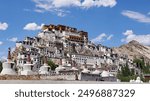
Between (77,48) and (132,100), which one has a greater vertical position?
(77,48)

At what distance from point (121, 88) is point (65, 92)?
0.53 m

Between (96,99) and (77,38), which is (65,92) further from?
(77,38)

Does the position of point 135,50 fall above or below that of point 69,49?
above

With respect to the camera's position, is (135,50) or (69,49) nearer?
(69,49)

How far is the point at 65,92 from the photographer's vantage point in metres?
3.67

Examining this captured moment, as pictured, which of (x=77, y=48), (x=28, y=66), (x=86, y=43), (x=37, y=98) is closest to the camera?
(x=37, y=98)

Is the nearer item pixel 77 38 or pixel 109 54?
pixel 77 38

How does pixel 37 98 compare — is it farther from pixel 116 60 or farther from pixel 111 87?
pixel 116 60

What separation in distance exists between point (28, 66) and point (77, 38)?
46394mm

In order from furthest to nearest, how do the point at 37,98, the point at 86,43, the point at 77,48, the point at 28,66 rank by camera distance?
the point at 86,43 → the point at 77,48 → the point at 28,66 → the point at 37,98

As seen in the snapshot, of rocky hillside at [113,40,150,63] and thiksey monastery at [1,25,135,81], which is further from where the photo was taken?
rocky hillside at [113,40,150,63]

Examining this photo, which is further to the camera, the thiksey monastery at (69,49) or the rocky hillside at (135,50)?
the rocky hillside at (135,50)

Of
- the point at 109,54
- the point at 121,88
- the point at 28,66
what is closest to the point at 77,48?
the point at 109,54

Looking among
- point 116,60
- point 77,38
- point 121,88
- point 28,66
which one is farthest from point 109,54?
point 121,88
